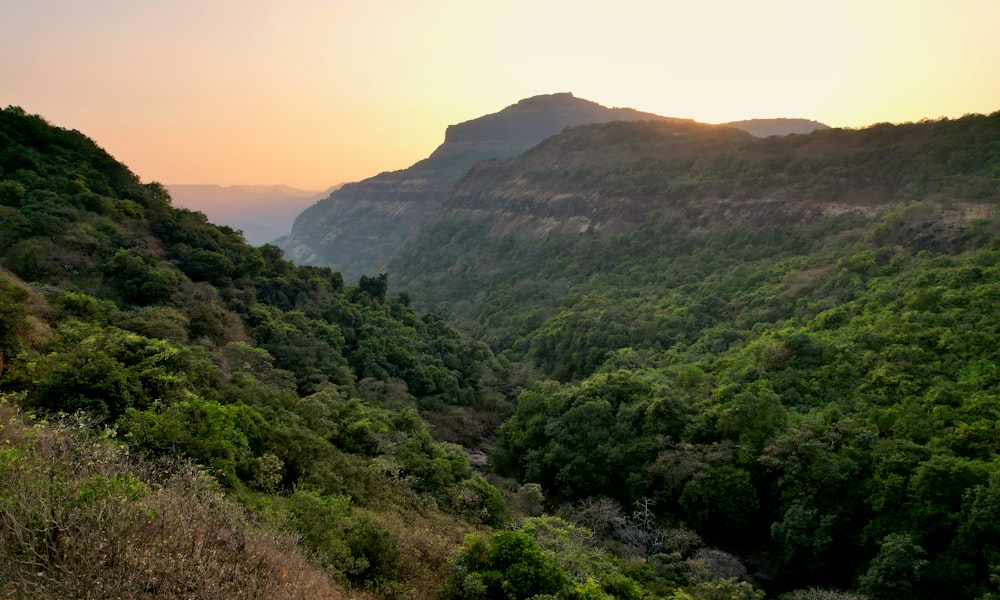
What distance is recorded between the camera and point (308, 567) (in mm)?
8484

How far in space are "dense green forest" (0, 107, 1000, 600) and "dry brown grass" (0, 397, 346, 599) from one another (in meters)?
0.04

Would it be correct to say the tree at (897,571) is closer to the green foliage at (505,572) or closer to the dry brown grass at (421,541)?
the green foliage at (505,572)

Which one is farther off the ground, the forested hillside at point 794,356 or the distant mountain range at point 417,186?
the distant mountain range at point 417,186

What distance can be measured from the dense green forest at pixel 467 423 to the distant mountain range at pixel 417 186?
9401cm

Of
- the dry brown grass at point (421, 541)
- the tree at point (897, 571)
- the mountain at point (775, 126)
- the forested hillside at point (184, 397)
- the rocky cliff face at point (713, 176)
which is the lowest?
the tree at point (897, 571)

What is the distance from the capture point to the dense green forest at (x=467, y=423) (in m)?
8.04

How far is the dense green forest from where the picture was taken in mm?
8039

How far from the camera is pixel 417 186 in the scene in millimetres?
162875

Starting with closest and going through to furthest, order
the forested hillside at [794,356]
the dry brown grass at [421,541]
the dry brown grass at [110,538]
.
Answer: the dry brown grass at [110,538], the dry brown grass at [421,541], the forested hillside at [794,356]

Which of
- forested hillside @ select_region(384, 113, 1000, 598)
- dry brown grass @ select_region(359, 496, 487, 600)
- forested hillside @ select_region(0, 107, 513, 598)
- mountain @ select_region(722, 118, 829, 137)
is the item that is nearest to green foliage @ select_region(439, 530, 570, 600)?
dry brown grass @ select_region(359, 496, 487, 600)

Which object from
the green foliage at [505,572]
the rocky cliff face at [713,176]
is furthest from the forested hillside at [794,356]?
the green foliage at [505,572]

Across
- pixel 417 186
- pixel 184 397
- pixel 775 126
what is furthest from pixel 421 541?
pixel 775 126

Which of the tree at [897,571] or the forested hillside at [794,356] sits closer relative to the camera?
the tree at [897,571]

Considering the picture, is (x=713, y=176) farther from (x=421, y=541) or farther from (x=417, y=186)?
(x=417, y=186)
